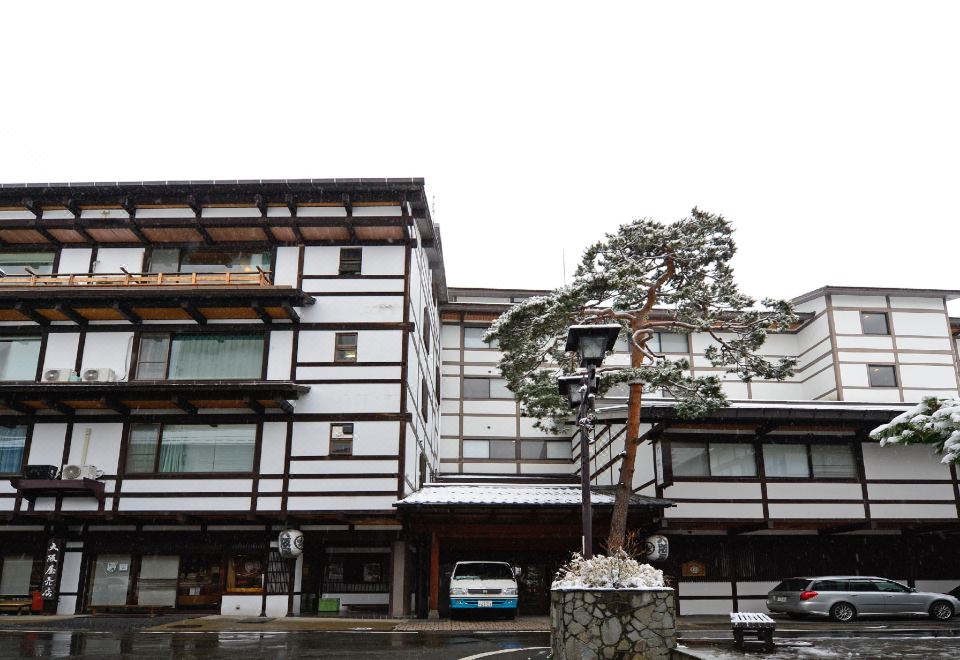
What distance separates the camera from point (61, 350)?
84.5 ft

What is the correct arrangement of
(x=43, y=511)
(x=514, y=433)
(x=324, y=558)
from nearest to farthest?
(x=43, y=511) < (x=324, y=558) < (x=514, y=433)

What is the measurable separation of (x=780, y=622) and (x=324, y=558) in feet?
45.5

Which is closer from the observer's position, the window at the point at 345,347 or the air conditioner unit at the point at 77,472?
the air conditioner unit at the point at 77,472

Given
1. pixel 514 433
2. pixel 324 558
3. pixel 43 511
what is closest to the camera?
pixel 43 511

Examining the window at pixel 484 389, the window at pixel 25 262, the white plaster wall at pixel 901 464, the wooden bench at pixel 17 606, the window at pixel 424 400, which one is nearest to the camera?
the wooden bench at pixel 17 606

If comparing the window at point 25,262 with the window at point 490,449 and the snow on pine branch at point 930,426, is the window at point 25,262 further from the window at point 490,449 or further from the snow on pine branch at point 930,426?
the snow on pine branch at point 930,426

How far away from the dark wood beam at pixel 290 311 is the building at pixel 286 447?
20cm

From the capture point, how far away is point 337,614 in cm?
2417

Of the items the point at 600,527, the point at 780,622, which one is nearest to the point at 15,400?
the point at 600,527

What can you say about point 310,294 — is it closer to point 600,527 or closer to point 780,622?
point 600,527

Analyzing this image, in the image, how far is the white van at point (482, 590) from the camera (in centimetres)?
2183

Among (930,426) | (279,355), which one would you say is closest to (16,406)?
(279,355)

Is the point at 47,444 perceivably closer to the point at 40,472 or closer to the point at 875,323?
the point at 40,472

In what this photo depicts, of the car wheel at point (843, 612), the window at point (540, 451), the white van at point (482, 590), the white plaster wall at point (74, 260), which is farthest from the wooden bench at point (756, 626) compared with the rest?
the window at point (540, 451)
